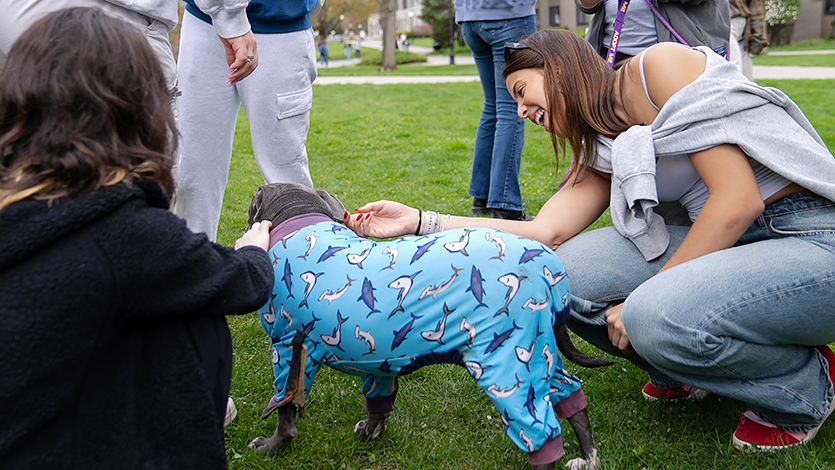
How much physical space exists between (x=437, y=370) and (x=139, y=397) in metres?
1.75

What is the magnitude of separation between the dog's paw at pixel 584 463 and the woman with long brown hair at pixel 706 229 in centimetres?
41

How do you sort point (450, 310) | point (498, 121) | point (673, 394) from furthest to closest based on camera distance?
point (498, 121) < point (673, 394) < point (450, 310)

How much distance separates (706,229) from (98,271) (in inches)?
77.3

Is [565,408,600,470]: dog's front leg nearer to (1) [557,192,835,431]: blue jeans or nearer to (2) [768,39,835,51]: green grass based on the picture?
(1) [557,192,835,431]: blue jeans

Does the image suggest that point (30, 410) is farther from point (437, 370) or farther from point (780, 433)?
point (780, 433)

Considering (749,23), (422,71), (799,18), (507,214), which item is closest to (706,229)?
(507,214)

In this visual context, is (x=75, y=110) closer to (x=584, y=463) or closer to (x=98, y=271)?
(x=98, y=271)

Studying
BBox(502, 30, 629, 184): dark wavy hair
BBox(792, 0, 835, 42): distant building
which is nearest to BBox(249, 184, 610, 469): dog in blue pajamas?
BBox(502, 30, 629, 184): dark wavy hair

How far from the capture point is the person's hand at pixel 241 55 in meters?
→ 2.89

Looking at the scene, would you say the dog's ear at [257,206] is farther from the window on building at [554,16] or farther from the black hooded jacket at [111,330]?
the window on building at [554,16]

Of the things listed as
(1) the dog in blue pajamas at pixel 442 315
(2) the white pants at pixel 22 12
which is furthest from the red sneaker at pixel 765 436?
(2) the white pants at pixel 22 12

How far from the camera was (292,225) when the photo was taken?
2363 mm

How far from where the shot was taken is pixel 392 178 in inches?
281

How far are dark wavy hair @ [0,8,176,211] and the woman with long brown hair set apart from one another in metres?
1.62
